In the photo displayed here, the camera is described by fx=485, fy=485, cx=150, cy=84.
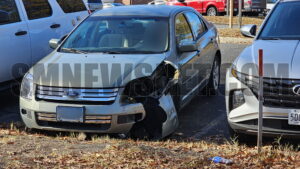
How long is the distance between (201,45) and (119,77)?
2347mm

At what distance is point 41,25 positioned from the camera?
844 centimetres

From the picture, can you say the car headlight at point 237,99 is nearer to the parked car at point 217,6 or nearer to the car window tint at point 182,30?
the car window tint at point 182,30

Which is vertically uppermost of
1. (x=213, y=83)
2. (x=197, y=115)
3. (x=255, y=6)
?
(x=213, y=83)

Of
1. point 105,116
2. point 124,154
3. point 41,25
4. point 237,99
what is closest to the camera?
point 124,154

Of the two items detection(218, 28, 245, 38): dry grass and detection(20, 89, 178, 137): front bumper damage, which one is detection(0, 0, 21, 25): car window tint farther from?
detection(218, 28, 245, 38): dry grass

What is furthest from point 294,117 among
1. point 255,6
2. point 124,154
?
point 255,6

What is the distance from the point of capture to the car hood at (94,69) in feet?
18.9

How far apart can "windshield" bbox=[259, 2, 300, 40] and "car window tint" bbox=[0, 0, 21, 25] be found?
3.96 m

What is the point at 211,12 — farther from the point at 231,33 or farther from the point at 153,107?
the point at 153,107

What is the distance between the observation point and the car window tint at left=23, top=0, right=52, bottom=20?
8.30 meters

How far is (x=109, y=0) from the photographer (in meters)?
37.5

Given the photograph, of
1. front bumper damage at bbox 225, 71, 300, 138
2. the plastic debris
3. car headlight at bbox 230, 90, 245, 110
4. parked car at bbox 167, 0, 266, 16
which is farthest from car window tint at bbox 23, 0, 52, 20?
parked car at bbox 167, 0, 266, 16

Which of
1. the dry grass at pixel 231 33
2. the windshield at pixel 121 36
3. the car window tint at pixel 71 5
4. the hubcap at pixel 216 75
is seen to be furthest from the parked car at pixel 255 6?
the windshield at pixel 121 36

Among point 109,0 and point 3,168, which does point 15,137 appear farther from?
point 109,0
